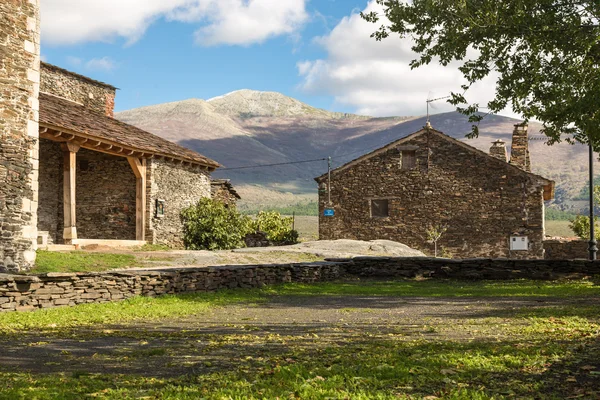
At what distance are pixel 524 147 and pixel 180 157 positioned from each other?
68.8 ft

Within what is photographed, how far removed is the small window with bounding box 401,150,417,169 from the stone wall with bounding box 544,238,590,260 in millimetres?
8866

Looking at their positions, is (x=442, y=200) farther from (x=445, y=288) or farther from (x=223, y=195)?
(x=445, y=288)

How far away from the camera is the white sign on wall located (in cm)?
3631

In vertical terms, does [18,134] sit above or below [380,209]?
above

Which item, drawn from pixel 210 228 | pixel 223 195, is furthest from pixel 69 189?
pixel 223 195

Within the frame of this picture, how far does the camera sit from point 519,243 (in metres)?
36.4

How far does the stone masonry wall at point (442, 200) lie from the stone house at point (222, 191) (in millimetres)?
5374

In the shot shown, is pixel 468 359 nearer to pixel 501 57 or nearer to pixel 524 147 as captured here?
pixel 501 57

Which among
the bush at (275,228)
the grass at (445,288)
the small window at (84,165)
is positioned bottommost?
the grass at (445,288)

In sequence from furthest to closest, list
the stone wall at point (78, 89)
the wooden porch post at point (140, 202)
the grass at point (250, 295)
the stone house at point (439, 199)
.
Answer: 1. the stone house at point (439, 199)
2. the stone wall at point (78, 89)
3. the wooden porch post at point (140, 202)
4. the grass at point (250, 295)

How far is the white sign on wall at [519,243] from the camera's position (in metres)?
36.3

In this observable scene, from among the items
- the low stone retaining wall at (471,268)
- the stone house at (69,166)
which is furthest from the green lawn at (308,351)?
the low stone retaining wall at (471,268)

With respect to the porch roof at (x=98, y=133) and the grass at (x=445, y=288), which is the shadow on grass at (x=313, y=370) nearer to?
the grass at (x=445, y=288)

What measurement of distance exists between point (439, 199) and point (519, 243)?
4.75 meters
